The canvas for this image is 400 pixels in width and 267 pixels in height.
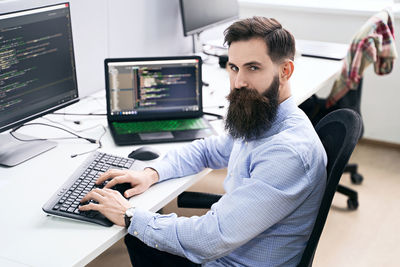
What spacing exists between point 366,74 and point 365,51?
3.02ft

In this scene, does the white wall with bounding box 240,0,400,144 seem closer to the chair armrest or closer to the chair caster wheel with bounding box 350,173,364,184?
the chair caster wheel with bounding box 350,173,364,184

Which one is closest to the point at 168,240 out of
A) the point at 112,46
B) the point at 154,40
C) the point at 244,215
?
the point at 244,215

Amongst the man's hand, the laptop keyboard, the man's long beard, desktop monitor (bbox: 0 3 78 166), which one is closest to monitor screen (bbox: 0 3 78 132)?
desktop monitor (bbox: 0 3 78 166)

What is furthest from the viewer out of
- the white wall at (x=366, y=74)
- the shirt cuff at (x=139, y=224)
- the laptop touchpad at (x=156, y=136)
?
the white wall at (x=366, y=74)

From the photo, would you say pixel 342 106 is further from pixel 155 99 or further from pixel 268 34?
pixel 268 34

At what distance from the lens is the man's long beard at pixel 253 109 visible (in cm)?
142

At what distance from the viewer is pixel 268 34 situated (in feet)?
4.63

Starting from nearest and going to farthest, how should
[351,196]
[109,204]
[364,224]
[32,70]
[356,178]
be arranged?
[109,204] → [32,70] → [364,224] → [351,196] → [356,178]

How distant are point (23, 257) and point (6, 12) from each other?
0.80m

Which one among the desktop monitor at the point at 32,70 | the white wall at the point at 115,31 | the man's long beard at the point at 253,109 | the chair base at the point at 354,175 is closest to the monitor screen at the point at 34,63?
the desktop monitor at the point at 32,70

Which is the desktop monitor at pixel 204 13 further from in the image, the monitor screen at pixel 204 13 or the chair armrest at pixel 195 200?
the chair armrest at pixel 195 200

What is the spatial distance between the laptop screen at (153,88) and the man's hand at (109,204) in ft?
1.97

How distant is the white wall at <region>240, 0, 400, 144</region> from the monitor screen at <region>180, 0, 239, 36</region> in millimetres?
756

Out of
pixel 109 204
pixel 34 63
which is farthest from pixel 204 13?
pixel 109 204
